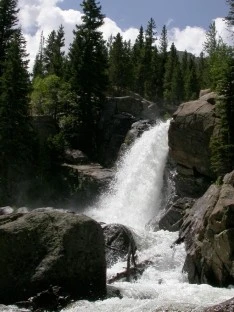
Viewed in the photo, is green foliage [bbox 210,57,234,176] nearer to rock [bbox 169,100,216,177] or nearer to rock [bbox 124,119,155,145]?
rock [bbox 169,100,216,177]

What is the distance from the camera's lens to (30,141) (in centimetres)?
4047

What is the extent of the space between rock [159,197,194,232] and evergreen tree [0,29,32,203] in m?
14.8

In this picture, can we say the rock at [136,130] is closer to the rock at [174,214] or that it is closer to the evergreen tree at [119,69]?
the rock at [174,214]

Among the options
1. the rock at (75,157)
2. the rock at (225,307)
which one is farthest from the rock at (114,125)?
the rock at (225,307)

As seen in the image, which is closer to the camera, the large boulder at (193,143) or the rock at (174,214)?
the rock at (174,214)

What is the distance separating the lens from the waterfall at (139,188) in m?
34.6

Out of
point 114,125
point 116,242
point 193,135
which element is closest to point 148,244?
point 116,242

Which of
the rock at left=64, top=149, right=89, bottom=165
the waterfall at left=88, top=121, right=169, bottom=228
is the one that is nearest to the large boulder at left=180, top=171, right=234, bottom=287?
the waterfall at left=88, top=121, right=169, bottom=228

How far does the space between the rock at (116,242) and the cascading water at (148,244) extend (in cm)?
45

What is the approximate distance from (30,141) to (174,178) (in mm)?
13870

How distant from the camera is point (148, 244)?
79.4 ft

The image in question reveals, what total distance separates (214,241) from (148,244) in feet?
21.9

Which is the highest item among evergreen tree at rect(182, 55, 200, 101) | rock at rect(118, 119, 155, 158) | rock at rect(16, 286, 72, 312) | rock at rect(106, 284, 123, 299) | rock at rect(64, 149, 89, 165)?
evergreen tree at rect(182, 55, 200, 101)

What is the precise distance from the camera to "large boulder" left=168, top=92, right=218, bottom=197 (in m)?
30.3
